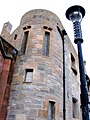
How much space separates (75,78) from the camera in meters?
13.2

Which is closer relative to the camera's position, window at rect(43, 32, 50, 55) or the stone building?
the stone building

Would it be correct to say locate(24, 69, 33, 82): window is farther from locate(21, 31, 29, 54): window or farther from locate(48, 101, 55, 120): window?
locate(48, 101, 55, 120): window

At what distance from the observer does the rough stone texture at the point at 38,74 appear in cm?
780

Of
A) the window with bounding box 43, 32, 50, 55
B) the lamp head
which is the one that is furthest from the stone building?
the lamp head

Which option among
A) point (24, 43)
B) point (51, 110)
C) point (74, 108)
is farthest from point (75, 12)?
point (74, 108)

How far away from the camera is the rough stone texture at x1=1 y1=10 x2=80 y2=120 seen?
7797mm

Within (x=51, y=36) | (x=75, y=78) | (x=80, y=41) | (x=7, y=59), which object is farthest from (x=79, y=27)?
(x=75, y=78)

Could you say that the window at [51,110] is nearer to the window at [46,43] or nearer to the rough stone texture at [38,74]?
the rough stone texture at [38,74]

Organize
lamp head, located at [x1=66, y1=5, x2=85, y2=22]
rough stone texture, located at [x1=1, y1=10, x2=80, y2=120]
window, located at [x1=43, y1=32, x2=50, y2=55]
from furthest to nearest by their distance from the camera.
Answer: window, located at [x1=43, y1=32, x2=50, y2=55] < rough stone texture, located at [x1=1, y1=10, x2=80, y2=120] < lamp head, located at [x1=66, y1=5, x2=85, y2=22]

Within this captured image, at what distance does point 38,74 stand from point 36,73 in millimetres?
118

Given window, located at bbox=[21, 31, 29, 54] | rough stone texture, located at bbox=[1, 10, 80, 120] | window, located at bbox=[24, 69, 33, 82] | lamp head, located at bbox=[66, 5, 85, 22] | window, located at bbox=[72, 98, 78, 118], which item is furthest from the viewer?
window, located at bbox=[72, 98, 78, 118]

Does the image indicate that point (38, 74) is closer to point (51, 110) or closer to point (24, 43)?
point (51, 110)

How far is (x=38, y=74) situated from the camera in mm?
8672

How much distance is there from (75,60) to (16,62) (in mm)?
6320
